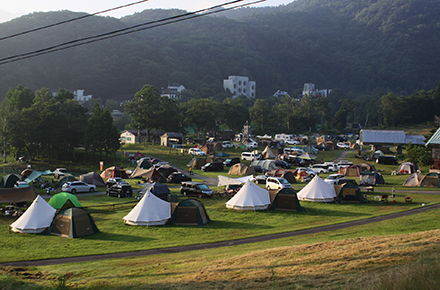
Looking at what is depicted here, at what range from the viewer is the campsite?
44.1 feet

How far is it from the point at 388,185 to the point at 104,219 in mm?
24645

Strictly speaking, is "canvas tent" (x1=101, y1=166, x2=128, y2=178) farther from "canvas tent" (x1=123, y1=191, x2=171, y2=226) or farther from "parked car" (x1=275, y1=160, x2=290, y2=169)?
"canvas tent" (x1=123, y1=191, x2=171, y2=226)

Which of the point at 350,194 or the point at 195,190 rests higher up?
the point at 195,190

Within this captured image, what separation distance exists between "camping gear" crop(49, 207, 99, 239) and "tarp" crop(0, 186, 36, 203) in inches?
274

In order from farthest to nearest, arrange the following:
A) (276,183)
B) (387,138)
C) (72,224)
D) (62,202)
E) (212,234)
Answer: (387,138) → (276,183) → (62,202) → (212,234) → (72,224)

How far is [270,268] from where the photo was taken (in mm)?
11766

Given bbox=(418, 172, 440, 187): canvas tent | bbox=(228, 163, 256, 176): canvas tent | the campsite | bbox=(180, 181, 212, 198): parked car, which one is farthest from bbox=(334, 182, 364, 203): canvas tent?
bbox=(228, 163, 256, 176): canvas tent

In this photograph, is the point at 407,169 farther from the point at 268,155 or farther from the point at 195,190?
the point at 195,190

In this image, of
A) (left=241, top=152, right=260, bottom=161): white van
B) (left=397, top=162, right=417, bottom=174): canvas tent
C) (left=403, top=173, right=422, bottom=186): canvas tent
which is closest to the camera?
(left=403, top=173, right=422, bottom=186): canvas tent

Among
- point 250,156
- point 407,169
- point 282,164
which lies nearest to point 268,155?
point 250,156

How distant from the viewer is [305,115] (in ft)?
347

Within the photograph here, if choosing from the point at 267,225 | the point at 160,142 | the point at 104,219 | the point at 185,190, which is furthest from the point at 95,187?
the point at 160,142

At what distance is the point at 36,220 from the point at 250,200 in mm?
12480

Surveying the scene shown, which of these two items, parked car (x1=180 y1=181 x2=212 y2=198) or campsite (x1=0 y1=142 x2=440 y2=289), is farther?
parked car (x1=180 y1=181 x2=212 y2=198)
